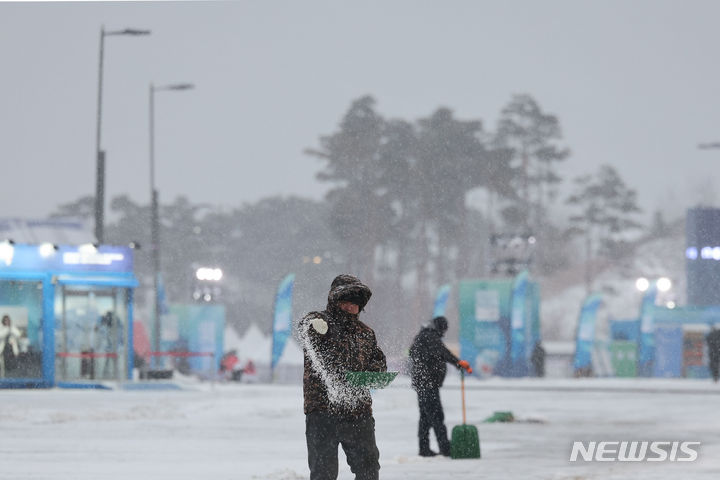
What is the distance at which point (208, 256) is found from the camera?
382 feet

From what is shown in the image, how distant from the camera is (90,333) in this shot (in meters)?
35.8

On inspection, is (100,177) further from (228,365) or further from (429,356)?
(429,356)

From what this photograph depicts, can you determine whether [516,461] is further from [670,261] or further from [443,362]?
[670,261]

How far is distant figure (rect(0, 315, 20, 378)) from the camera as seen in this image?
34.4 m

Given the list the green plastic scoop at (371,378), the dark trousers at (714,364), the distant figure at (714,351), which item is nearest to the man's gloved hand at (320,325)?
the green plastic scoop at (371,378)

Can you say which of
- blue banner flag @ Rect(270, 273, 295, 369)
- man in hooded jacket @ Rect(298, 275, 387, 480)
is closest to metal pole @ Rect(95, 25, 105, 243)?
blue banner flag @ Rect(270, 273, 295, 369)

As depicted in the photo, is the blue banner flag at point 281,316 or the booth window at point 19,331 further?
the blue banner flag at point 281,316

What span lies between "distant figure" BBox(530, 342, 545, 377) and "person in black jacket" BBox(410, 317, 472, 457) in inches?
1454

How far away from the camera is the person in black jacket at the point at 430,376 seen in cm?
1560

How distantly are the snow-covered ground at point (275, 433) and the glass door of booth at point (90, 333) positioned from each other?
1.92 meters

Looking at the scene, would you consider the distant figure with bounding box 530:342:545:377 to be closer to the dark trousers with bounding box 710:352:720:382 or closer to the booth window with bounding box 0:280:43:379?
the dark trousers with bounding box 710:352:720:382

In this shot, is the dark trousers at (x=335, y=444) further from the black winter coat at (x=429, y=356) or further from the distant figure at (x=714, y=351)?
the distant figure at (x=714, y=351)

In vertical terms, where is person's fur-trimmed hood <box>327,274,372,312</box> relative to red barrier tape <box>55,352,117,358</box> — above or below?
above

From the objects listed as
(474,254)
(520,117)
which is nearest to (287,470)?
(520,117)
